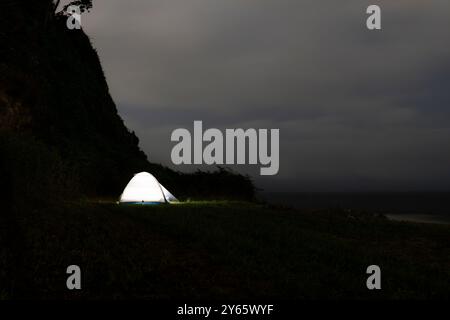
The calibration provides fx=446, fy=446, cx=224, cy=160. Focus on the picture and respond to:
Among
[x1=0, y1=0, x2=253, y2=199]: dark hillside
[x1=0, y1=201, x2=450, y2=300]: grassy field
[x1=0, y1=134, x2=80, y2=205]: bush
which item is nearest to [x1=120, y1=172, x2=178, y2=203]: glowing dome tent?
[x1=0, y1=0, x2=253, y2=199]: dark hillside

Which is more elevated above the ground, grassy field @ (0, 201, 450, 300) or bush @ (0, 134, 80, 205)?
bush @ (0, 134, 80, 205)

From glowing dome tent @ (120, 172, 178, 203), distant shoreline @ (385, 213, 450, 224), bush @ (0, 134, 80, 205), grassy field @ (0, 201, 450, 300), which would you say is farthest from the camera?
distant shoreline @ (385, 213, 450, 224)

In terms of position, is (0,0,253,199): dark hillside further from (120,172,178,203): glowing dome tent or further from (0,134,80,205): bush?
(120,172,178,203): glowing dome tent

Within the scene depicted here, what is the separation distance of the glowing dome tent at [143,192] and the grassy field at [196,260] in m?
8.06

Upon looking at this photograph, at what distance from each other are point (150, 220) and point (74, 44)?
37.5m

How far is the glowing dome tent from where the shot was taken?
22.4 meters

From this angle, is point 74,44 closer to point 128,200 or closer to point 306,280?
point 128,200

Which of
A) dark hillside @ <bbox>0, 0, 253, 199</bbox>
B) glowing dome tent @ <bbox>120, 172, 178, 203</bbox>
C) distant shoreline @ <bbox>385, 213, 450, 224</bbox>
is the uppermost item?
dark hillside @ <bbox>0, 0, 253, 199</bbox>

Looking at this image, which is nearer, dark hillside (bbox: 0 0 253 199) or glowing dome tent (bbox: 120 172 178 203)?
dark hillside (bbox: 0 0 253 199)

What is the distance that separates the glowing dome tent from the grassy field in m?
8.06

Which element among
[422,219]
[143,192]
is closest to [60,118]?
[143,192]

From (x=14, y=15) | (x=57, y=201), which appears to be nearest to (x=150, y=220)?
(x=57, y=201)

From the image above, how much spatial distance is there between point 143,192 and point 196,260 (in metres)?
14.2

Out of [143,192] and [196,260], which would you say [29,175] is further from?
[143,192]
